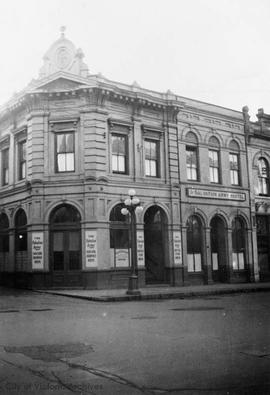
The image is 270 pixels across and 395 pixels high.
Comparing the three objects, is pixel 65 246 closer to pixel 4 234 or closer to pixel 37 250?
pixel 37 250

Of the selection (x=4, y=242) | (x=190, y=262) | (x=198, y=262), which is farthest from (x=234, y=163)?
(x=4, y=242)

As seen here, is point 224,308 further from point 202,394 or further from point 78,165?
point 78,165

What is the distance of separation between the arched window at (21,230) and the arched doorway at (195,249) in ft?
29.8

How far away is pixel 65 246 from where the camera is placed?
2336cm

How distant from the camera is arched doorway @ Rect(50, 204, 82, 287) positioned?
75.9ft

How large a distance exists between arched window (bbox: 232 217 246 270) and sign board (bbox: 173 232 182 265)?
14.3 ft

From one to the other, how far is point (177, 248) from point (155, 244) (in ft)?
4.23

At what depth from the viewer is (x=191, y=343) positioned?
849cm

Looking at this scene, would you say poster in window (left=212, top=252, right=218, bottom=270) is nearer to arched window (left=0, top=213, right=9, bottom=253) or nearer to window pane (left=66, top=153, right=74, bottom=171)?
window pane (left=66, top=153, right=74, bottom=171)

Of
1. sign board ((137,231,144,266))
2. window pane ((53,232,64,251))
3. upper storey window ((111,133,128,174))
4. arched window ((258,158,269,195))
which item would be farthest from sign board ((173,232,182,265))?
arched window ((258,158,269,195))

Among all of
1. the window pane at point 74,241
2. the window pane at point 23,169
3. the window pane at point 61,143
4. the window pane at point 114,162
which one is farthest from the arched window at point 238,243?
the window pane at point 23,169

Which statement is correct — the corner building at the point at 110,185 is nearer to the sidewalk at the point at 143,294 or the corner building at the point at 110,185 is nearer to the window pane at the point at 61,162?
the window pane at the point at 61,162

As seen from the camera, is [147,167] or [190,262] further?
[190,262]

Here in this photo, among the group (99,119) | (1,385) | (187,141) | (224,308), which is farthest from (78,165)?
(1,385)
